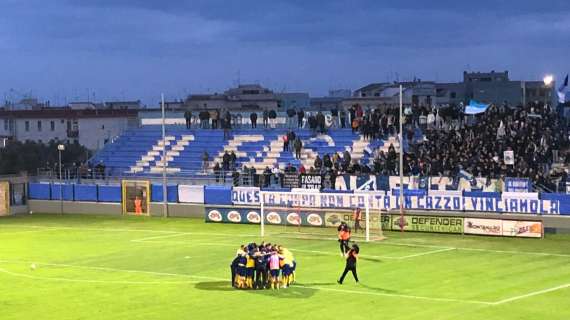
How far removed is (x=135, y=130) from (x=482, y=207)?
36.9 m

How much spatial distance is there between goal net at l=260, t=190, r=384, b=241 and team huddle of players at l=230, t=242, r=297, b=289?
16.7 m

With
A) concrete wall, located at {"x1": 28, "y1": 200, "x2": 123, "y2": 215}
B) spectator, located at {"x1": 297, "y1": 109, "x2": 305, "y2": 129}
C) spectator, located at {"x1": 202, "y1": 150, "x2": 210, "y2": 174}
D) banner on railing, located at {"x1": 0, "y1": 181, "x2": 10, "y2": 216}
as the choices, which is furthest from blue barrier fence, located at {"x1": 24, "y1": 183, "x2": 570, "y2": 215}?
spectator, located at {"x1": 297, "y1": 109, "x2": 305, "y2": 129}

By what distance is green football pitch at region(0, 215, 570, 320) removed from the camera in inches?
1141

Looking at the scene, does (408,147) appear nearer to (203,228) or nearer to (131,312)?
(203,228)

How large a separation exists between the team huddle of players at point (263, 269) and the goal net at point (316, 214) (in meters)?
16.7

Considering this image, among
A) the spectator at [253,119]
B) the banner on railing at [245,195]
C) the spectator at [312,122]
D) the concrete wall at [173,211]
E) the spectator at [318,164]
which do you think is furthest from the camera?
the spectator at [253,119]

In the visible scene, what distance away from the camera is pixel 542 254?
41.7m

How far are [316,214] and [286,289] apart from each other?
20936 millimetres

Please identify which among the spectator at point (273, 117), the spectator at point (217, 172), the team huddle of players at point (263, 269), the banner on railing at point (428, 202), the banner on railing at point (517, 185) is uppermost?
the spectator at point (273, 117)

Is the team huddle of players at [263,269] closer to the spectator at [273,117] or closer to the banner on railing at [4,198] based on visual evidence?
the banner on railing at [4,198]

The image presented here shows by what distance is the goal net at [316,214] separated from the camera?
50.6 metres

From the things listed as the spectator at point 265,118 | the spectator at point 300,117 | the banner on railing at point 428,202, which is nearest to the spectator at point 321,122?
the spectator at point 300,117

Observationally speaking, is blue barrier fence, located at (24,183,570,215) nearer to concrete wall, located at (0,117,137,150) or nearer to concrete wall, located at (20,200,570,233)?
concrete wall, located at (20,200,570,233)

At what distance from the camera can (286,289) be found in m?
32.7
